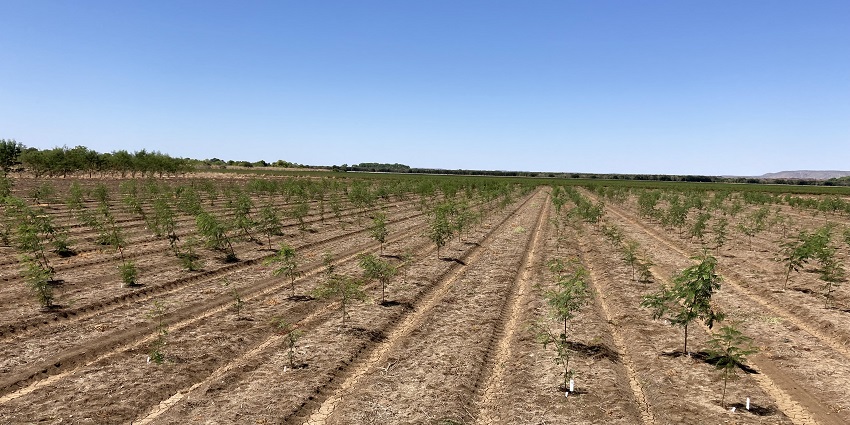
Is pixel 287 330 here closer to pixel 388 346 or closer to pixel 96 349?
pixel 388 346

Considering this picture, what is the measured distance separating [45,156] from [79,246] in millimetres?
79081

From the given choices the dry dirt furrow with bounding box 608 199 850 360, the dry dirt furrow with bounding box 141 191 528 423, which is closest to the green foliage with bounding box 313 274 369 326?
the dry dirt furrow with bounding box 141 191 528 423

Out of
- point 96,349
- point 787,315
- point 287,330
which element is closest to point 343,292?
point 287,330

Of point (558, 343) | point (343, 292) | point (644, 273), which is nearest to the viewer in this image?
point (558, 343)

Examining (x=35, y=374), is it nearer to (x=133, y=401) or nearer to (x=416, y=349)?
(x=133, y=401)

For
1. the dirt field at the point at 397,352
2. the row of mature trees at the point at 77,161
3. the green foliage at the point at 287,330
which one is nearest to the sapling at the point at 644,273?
the dirt field at the point at 397,352

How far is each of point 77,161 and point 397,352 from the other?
9974cm

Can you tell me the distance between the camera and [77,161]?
82.9 m

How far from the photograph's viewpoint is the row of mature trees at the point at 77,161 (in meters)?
79.3

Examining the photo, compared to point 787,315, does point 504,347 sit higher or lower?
lower

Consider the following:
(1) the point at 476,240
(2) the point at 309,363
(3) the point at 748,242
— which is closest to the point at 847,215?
(3) the point at 748,242

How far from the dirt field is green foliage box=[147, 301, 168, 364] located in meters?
0.13

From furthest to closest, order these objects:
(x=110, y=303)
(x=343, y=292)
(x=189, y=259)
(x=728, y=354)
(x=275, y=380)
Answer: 1. (x=189, y=259)
2. (x=110, y=303)
3. (x=343, y=292)
4. (x=275, y=380)
5. (x=728, y=354)

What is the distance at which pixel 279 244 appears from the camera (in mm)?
24734
